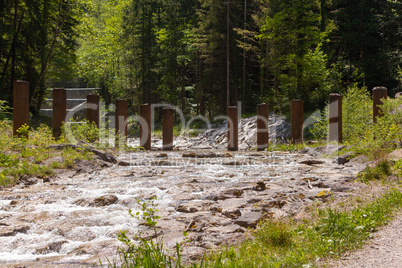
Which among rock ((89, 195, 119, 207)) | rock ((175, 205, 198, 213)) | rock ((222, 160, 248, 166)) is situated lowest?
rock ((175, 205, 198, 213))

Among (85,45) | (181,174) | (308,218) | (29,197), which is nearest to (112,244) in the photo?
(308,218)

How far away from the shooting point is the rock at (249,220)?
5262 mm

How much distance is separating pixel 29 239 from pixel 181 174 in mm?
5459

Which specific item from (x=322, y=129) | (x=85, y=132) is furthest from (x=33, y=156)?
(x=322, y=129)

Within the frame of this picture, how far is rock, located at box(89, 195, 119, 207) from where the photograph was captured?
21.8 ft

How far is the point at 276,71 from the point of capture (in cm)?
2547

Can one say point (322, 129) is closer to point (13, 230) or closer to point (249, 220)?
point (249, 220)

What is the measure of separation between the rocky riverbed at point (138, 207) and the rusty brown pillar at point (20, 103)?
3307mm

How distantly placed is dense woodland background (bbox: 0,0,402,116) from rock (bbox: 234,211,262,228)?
11433 millimetres

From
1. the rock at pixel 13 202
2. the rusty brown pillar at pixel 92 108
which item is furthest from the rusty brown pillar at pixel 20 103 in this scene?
the rock at pixel 13 202

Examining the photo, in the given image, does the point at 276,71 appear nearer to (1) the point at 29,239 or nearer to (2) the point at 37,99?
(2) the point at 37,99

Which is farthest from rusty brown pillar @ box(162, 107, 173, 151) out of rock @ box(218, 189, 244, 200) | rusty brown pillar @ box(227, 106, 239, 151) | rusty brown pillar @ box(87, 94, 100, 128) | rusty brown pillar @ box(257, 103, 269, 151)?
rock @ box(218, 189, 244, 200)

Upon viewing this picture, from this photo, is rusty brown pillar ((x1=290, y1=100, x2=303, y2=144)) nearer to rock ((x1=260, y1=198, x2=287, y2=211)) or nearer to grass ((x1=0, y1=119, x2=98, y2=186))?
grass ((x1=0, y1=119, x2=98, y2=186))

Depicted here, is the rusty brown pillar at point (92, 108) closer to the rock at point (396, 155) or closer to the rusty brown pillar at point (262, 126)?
the rusty brown pillar at point (262, 126)
